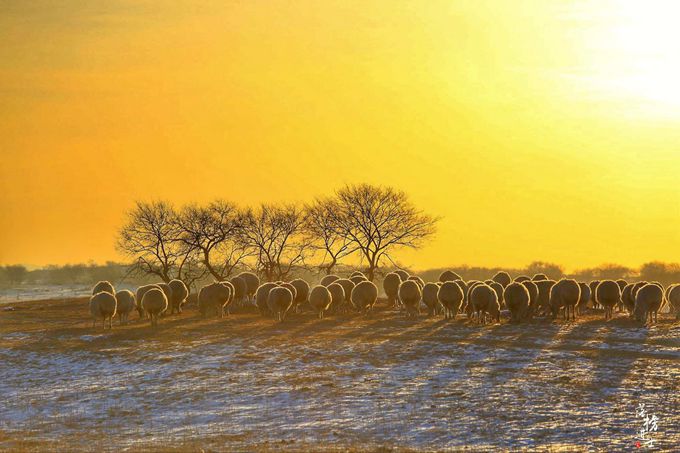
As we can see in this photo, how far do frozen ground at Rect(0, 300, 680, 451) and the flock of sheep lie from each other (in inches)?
71.8

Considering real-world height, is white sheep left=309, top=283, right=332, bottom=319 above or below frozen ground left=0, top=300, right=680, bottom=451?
above

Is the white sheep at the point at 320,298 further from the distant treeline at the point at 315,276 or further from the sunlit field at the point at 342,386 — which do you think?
the distant treeline at the point at 315,276

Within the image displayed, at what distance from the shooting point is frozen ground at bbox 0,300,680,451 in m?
21.1

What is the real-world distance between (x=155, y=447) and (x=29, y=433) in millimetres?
4567

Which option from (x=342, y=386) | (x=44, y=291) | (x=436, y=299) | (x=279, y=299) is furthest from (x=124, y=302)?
(x=44, y=291)

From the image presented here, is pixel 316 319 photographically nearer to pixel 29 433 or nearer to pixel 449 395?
pixel 449 395

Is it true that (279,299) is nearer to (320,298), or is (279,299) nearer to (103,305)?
(320,298)

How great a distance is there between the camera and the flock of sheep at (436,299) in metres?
41.9

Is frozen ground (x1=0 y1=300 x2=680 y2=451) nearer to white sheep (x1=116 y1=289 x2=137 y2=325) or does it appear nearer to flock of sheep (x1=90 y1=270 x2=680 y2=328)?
flock of sheep (x1=90 y1=270 x2=680 y2=328)

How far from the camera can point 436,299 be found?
4625 centimetres

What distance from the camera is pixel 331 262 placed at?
220ft

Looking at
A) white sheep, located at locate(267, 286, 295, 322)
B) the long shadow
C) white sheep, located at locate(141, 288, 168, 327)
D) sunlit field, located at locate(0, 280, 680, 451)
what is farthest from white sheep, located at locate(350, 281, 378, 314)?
the long shadow

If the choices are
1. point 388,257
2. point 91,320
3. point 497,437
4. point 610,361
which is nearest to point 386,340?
point 610,361

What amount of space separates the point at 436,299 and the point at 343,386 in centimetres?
1999
